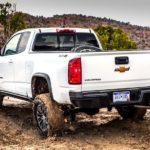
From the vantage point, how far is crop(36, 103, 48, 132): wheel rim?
27.5ft

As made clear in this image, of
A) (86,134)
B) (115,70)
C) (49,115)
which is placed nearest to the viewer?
(115,70)

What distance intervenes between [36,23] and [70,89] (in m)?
93.5

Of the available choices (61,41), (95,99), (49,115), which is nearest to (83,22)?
(61,41)

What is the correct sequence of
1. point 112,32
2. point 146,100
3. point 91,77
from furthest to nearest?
point 112,32
point 146,100
point 91,77

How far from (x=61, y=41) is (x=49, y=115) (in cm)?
220

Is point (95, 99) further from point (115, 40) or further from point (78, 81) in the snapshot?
point (115, 40)

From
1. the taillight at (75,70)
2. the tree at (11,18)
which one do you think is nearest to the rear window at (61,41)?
the taillight at (75,70)

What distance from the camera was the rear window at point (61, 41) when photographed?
377 inches

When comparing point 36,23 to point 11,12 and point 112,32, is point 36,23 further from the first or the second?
point 112,32

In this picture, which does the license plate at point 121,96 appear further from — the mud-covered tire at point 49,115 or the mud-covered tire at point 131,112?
the mud-covered tire at point 131,112

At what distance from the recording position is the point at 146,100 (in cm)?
823

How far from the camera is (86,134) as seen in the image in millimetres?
8742

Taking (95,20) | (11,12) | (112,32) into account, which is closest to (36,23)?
(95,20)

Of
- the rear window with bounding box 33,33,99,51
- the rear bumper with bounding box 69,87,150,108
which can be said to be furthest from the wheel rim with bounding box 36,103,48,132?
the rear window with bounding box 33,33,99,51
